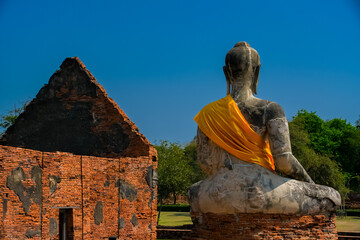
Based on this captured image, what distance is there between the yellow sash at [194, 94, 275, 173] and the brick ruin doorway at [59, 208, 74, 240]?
1027cm

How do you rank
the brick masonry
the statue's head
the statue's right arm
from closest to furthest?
1. the statue's right arm
2. the statue's head
3. the brick masonry

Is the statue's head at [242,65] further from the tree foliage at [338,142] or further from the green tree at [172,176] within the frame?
the tree foliage at [338,142]

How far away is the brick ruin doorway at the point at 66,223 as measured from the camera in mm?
14852

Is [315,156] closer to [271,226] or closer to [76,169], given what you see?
[76,169]

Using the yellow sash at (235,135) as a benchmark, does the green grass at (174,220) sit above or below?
below

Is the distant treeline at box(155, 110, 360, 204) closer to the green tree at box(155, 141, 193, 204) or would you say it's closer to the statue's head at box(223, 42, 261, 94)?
the green tree at box(155, 141, 193, 204)

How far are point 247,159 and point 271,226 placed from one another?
642mm

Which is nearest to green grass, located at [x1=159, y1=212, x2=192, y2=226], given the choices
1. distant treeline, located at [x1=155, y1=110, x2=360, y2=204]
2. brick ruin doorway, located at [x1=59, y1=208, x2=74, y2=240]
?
distant treeline, located at [x1=155, y1=110, x2=360, y2=204]

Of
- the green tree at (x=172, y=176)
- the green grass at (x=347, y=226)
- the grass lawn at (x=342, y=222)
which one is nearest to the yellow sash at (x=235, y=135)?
the green grass at (x=347, y=226)

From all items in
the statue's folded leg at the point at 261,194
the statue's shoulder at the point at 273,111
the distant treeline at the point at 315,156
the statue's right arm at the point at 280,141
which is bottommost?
the statue's folded leg at the point at 261,194

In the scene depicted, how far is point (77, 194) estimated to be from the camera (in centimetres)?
1512

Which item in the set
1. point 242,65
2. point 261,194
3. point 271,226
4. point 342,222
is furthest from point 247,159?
point 342,222

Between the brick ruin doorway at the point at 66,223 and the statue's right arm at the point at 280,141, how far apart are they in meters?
10.6

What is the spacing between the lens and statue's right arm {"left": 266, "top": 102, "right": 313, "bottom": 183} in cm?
519
